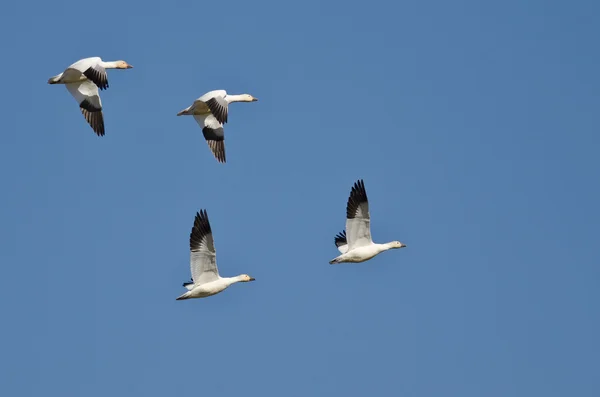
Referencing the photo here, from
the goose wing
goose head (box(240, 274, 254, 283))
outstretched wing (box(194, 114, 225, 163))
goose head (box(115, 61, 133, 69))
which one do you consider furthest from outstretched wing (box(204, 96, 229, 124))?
goose head (box(240, 274, 254, 283))

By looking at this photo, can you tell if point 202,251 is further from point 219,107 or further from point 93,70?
point 93,70

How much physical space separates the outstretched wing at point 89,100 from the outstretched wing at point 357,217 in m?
5.85

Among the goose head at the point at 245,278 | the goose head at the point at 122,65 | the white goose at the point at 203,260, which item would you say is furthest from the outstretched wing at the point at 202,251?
the goose head at the point at 122,65

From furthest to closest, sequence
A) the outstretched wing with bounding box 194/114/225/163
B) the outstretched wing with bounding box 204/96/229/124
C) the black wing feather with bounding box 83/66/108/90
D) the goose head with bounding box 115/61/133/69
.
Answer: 1. the outstretched wing with bounding box 194/114/225/163
2. the goose head with bounding box 115/61/133/69
3. the outstretched wing with bounding box 204/96/229/124
4. the black wing feather with bounding box 83/66/108/90

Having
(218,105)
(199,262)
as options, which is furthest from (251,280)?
(218,105)

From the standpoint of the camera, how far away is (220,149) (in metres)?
30.3

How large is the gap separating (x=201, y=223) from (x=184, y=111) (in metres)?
4.05

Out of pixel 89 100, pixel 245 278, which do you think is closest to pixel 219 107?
pixel 89 100

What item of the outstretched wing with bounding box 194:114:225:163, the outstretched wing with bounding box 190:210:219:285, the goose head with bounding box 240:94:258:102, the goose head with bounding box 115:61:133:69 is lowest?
the outstretched wing with bounding box 190:210:219:285

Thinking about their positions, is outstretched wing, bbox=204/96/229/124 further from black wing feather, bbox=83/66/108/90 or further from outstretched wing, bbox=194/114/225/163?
black wing feather, bbox=83/66/108/90

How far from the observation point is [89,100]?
2847 centimetres

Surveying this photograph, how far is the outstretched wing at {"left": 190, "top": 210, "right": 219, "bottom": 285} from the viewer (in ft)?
87.4

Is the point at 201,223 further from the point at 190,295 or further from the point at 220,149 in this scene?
the point at 220,149

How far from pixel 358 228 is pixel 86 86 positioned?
677 cm
